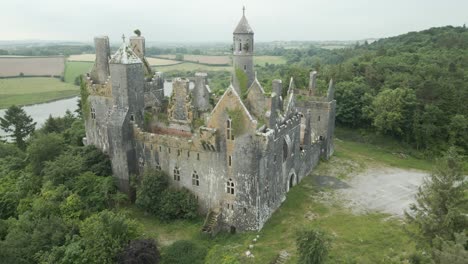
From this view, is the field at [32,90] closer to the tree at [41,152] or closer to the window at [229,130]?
the tree at [41,152]

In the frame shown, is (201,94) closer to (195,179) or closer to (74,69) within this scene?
(195,179)

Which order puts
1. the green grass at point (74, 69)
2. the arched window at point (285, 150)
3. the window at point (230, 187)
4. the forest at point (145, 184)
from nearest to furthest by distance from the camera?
the forest at point (145, 184) < the window at point (230, 187) < the arched window at point (285, 150) < the green grass at point (74, 69)

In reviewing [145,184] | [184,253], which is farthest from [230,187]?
[145,184]

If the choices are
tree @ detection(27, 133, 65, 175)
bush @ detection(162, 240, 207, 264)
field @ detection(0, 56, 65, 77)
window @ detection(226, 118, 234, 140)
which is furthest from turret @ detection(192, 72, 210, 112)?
field @ detection(0, 56, 65, 77)

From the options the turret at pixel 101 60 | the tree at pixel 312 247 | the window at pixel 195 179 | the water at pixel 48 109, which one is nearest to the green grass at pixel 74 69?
the water at pixel 48 109

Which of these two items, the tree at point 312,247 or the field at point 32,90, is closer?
the tree at point 312,247

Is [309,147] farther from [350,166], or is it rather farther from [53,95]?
[53,95]
